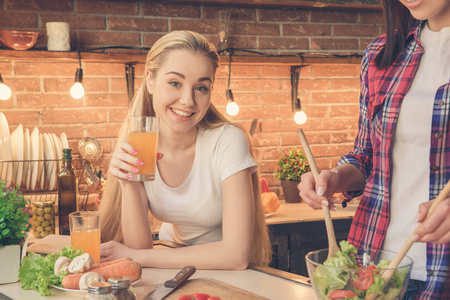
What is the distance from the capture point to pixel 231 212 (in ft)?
5.62

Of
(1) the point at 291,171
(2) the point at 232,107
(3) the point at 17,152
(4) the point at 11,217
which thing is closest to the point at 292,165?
(1) the point at 291,171

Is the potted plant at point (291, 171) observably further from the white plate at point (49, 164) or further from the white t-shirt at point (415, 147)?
the white t-shirt at point (415, 147)

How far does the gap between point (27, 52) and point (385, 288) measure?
2286 millimetres

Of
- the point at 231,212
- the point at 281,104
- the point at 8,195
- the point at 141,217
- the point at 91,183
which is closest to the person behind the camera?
the point at 8,195

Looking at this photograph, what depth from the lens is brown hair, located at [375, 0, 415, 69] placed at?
1469 millimetres

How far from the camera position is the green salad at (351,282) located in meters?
0.86

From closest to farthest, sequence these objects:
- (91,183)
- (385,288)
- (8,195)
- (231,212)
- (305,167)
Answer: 1. (385,288)
2. (8,195)
3. (231,212)
4. (91,183)
5. (305,167)

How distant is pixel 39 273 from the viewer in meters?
1.35

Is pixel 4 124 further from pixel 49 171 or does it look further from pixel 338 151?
pixel 338 151

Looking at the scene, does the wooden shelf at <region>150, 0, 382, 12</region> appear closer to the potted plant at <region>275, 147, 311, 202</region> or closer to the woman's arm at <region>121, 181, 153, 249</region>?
the potted plant at <region>275, 147, 311, 202</region>

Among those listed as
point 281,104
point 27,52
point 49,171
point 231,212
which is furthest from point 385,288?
point 281,104

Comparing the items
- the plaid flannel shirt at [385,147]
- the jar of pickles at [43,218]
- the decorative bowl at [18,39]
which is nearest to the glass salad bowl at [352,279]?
the plaid flannel shirt at [385,147]

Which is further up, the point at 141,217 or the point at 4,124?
the point at 4,124

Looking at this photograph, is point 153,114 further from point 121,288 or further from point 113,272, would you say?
point 121,288
